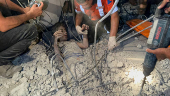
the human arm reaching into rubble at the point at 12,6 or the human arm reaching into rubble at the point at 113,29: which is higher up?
the human arm reaching into rubble at the point at 12,6

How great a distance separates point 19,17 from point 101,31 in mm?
765

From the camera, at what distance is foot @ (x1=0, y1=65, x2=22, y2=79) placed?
2.98 ft

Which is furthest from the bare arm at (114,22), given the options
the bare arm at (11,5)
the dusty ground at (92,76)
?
the bare arm at (11,5)

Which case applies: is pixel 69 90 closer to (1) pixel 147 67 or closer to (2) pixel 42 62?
(2) pixel 42 62

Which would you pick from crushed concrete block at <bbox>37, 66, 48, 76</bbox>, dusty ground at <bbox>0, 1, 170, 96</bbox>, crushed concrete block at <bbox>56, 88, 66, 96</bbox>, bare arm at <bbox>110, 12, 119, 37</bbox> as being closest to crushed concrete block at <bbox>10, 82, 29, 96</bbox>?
dusty ground at <bbox>0, 1, 170, 96</bbox>

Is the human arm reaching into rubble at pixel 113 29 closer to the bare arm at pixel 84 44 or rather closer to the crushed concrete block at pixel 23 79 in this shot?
the bare arm at pixel 84 44

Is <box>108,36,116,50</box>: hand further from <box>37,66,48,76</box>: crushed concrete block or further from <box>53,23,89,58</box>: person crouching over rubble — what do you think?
<box>37,66,48,76</box>: crushed concrete block

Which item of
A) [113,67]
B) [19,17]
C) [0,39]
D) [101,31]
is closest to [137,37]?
[101,31]

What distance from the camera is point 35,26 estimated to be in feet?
3.01

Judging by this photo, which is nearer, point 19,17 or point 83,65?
point 19,17

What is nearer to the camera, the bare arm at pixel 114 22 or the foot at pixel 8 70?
the foot at pixel 8 70

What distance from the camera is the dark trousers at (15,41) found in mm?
859

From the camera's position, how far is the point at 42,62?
3.02 feet

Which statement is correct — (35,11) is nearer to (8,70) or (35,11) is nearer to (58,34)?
(58,34)
